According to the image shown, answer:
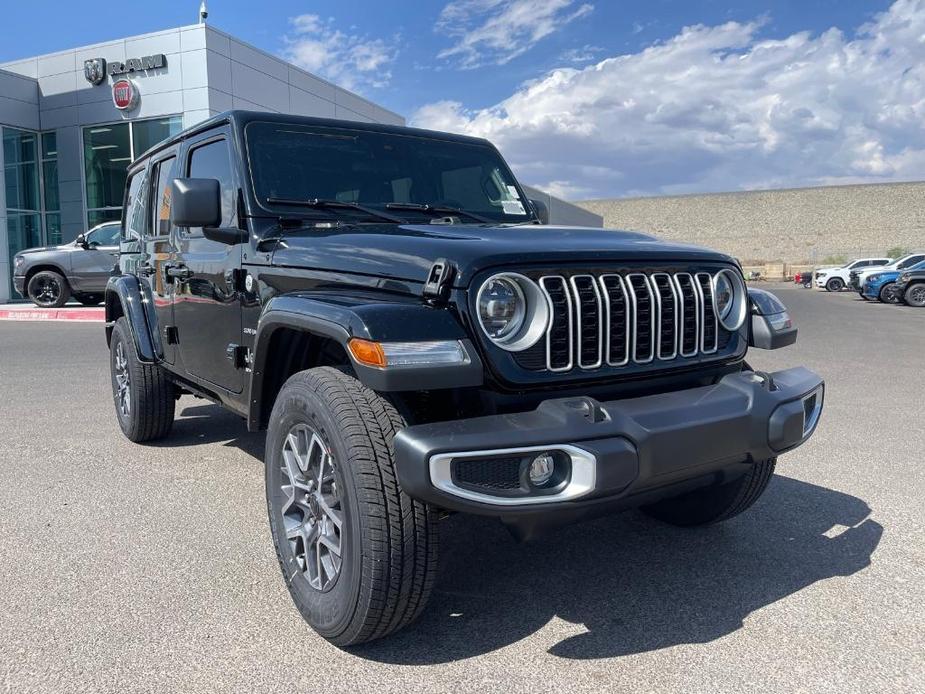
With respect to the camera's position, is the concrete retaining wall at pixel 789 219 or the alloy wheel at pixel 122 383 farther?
the concrete retaining wall at pixel 789 219

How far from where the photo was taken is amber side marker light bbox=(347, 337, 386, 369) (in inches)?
89.8

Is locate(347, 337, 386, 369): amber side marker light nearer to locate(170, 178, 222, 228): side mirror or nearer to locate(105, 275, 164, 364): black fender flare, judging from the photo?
locate(170, 178, 222, 228): side mirror

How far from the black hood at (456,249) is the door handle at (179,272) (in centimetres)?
99

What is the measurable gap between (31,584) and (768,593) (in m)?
2.91

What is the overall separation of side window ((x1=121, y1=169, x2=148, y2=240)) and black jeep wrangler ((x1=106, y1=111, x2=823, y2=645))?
1551 mm

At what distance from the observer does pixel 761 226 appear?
Result: 3302 inches

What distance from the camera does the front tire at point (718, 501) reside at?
325cm

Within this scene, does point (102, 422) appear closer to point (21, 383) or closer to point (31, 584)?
point (21, 383)

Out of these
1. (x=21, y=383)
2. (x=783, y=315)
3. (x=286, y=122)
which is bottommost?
(x=21, y=383)

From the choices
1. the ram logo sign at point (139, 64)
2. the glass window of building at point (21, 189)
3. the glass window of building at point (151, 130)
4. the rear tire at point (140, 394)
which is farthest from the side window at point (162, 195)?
the glass window of building at point (21, 189)

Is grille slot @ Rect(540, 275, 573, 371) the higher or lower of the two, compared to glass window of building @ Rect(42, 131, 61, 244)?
lower

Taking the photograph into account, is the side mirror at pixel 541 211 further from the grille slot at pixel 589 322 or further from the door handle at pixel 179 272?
the door handle at pixel 179 272

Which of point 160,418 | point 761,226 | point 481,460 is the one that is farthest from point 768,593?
point 761,226

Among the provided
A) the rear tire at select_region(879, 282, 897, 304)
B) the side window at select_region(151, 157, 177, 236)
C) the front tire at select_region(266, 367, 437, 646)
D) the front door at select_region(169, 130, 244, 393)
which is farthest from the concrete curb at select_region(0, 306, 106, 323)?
the rear tire at select_region(879, 282, 897, 304)
